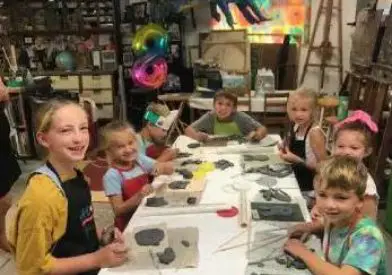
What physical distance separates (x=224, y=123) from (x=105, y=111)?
3371 mm

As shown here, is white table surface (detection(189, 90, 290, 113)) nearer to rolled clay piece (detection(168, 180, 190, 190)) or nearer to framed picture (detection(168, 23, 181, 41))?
framed picture (detection(168, 23, 181, 41))

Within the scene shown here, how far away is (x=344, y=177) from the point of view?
1323mm

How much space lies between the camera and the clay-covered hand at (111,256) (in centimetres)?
140

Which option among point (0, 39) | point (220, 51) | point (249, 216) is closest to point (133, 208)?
point (249, 216)

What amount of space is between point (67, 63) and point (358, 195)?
5.64m

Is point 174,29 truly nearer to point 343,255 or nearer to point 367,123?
point 367,123

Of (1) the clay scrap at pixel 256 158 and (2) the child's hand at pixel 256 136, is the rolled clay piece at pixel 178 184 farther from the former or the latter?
(2) the child's hand at pixel 256 136

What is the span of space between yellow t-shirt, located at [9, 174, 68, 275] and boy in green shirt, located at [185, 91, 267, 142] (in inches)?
72.5

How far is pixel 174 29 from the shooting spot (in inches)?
250

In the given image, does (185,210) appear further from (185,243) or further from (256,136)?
(256,136)

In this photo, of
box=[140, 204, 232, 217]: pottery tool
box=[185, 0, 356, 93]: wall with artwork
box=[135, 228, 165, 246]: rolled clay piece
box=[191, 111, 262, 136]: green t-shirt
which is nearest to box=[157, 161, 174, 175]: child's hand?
box=[140, 204, 232, 217]: pottery tool

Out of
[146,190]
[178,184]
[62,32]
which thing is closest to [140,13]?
[62,32]

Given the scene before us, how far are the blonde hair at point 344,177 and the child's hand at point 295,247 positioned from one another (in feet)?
0.81

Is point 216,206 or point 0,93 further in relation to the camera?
point 0,93
